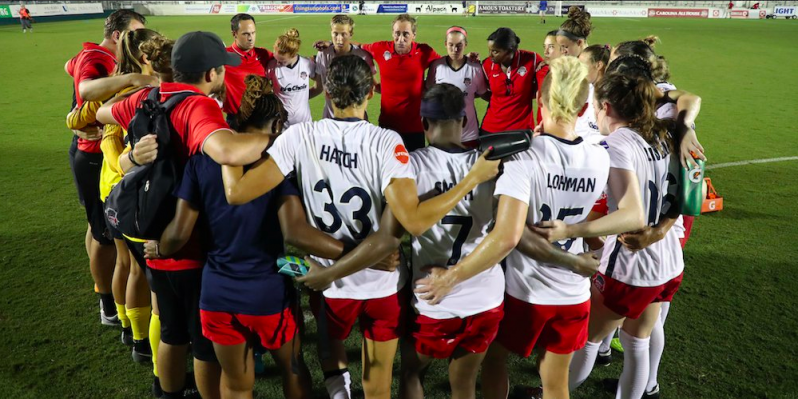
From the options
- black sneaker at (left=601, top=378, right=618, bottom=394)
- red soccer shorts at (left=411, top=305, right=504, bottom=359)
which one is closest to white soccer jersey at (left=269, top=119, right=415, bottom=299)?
red soccer shorts at (left=411, top=305, right=504, bottom=359)

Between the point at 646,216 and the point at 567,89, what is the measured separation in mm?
1112

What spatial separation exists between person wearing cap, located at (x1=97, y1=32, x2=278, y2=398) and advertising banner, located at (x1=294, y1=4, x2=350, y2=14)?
49228 mm

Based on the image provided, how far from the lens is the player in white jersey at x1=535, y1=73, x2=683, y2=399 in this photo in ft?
9.94

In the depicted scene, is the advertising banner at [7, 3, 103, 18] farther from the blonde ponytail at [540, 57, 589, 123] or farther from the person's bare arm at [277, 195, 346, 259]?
the blonde ponytail at [540, 57, 589, 123]

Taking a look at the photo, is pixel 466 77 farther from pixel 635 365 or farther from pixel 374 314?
pixel 374 314

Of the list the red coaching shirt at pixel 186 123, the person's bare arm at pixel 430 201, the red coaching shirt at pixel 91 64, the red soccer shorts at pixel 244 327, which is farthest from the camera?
the red coaching shirt at pixel 91 64

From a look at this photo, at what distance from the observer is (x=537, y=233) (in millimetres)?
2887

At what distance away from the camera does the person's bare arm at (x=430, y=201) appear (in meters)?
2.65

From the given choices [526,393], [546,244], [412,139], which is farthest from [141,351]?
[412,139]

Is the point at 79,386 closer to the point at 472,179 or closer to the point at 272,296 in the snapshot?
the point at 272,296

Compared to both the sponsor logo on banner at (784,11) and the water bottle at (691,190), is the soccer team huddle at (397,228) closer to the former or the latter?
the water bottle at (691,190)

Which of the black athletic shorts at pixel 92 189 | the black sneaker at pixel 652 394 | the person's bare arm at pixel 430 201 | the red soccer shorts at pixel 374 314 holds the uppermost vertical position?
the person's bare arm at pixel 430 201

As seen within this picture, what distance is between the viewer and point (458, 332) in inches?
119

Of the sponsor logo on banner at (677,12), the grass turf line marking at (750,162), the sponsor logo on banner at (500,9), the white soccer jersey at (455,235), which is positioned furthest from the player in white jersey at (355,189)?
the sponsor logo on banner at (677,12)
